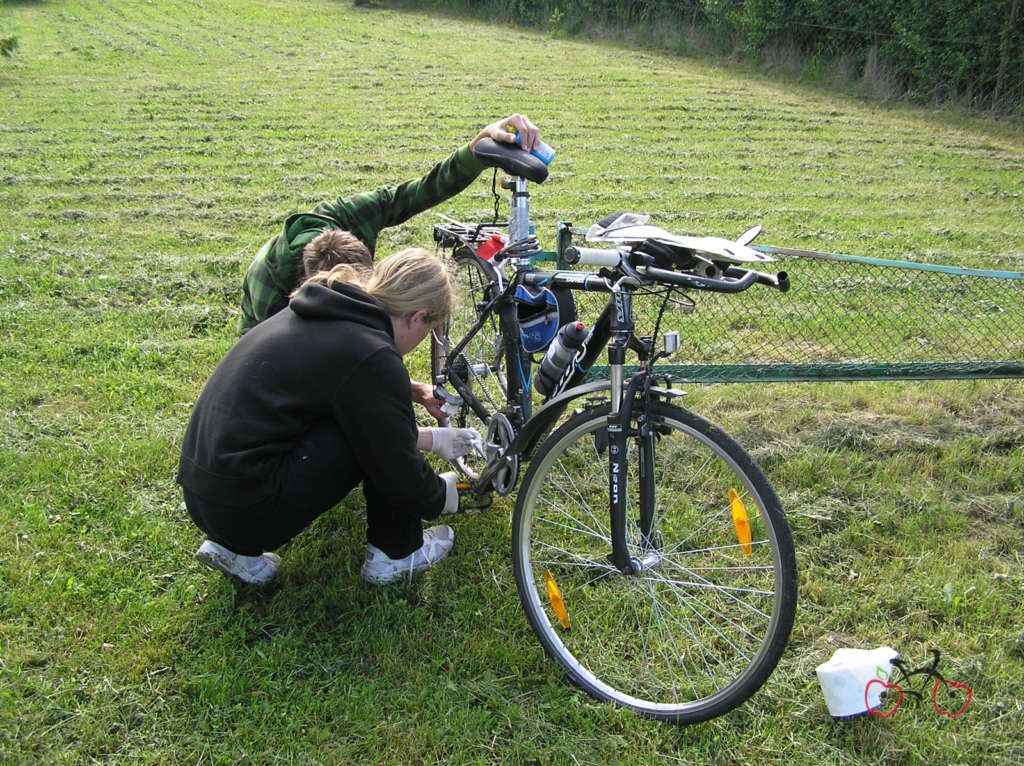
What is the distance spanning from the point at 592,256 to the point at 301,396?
0.99 m

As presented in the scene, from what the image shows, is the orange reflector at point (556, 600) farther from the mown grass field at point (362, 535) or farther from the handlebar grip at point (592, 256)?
the handlebar grip at point (592, 256)

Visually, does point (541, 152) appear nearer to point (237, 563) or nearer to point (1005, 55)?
point (237, 563)

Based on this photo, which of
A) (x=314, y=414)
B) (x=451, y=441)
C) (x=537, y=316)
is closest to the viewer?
(x=314, y=414)

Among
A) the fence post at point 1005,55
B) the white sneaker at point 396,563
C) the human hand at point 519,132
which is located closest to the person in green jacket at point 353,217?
the human hand at point 519,132

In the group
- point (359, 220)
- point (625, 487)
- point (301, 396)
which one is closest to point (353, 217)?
point (359, 220)

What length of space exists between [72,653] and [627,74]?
1413 centimetres

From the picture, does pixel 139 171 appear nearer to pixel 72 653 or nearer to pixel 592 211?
pixel 592 211

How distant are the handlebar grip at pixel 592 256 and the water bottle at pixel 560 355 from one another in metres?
0.47

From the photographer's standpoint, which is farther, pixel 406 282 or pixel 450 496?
pixel 450 496

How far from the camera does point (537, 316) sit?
10.7 feet

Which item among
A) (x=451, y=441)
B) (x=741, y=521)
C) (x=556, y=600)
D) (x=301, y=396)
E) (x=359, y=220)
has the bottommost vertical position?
(x=556, y=600)

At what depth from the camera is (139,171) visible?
8.80 metres

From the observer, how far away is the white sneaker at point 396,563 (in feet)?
9.84

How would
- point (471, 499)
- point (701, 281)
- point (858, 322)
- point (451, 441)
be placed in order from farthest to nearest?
point (858, 322) < point (471, 499) < point (451, 441) < point (701, 281)
